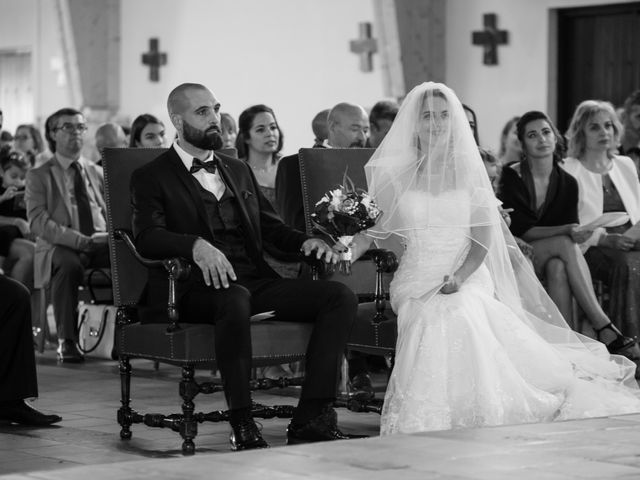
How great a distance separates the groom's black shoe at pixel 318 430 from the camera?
4.84m

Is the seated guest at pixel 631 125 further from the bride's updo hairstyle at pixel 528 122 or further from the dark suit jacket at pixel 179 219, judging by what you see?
the dark suit jacket at pixel 179 219

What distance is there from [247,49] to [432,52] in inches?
109

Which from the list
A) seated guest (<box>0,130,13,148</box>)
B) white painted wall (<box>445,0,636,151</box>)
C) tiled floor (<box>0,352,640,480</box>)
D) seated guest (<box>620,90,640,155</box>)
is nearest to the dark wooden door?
white painted wall (<box>445,0,636,151</box>)

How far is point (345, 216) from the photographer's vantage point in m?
5.06

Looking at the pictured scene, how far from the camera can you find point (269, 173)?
7145 mm

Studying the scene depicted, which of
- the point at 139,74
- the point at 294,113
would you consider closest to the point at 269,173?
the point at 294,113

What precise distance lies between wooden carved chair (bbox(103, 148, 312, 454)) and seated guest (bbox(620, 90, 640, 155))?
12.2 ft

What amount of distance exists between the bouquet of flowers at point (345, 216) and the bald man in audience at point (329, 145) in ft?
3.71

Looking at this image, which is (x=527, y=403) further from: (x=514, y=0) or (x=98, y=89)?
(x=98, y=89)

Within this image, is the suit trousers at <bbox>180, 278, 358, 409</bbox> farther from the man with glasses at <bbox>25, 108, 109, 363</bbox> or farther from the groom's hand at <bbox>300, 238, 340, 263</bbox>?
the man with glasses at <bbox>25, 108, 109, 363</bbox>

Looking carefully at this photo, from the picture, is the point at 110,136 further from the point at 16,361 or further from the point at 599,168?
the point at 16,361

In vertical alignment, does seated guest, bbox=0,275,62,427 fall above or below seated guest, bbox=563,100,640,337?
below

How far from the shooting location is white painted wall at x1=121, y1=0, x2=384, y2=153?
43.8 ft

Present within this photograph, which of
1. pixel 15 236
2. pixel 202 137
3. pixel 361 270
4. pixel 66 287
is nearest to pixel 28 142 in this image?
pixel 15 236
